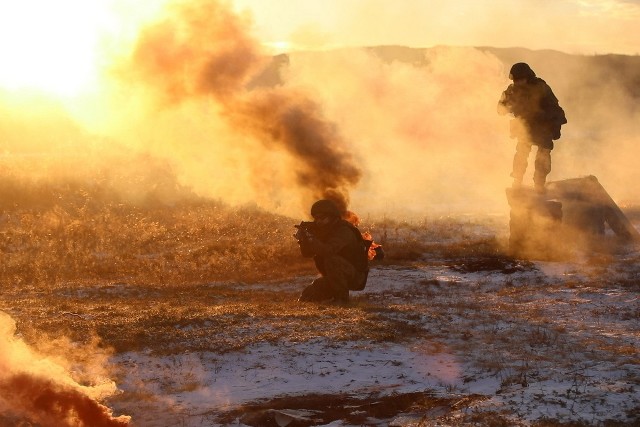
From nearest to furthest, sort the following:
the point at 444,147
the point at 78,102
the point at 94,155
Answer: the point at 78,102 → the point at 94,155 → the point at 444,147

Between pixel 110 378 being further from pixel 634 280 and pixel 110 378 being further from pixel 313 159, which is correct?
pixel 634 280

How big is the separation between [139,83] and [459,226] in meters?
10.7

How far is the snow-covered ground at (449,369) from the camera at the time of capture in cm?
823

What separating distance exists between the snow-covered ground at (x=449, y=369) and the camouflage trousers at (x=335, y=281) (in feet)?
1.17

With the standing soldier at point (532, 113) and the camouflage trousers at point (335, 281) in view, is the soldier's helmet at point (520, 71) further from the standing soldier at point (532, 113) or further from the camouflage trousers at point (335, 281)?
the camouflage trousers at point (335, 281)

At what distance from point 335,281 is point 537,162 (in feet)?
30.7

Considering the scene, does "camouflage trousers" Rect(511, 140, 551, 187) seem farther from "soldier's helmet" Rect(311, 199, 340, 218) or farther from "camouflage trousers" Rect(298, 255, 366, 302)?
"soldier's helmet" Rect(311, 199, 340, 218)

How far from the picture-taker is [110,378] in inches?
376

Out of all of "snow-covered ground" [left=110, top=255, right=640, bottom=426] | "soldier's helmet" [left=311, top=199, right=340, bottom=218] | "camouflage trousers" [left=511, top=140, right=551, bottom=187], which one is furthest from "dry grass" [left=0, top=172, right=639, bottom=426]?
"camouflage trousers" [left=511, top=140, right=551, bottom=187]

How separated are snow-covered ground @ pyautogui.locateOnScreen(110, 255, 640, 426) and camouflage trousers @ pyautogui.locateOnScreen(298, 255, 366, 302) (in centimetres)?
36

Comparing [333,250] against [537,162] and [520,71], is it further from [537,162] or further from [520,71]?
[537,162]

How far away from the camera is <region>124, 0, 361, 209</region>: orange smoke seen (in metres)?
18.8

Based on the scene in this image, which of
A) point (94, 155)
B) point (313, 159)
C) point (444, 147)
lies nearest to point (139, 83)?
point (313, 159)

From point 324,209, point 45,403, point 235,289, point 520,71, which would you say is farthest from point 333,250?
point 520,71
